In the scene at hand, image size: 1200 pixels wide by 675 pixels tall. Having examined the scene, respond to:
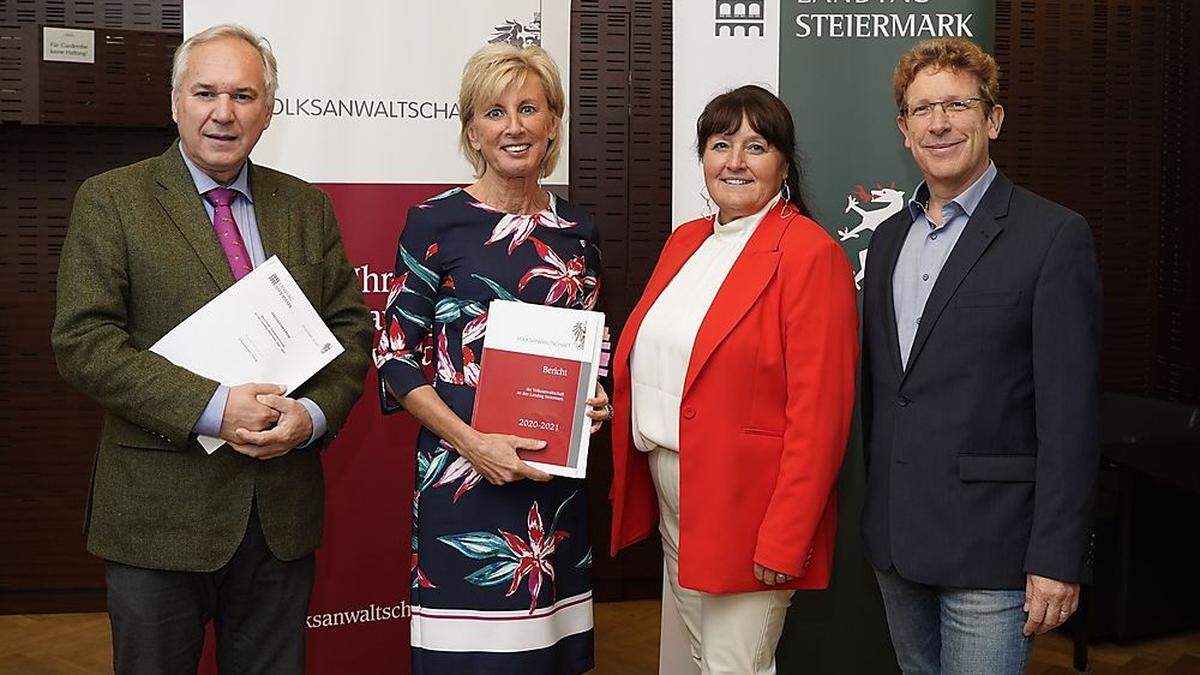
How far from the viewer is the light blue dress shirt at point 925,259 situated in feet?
6.70

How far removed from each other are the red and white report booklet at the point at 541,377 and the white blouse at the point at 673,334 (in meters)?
0.14

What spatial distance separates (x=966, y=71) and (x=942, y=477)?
0.79m

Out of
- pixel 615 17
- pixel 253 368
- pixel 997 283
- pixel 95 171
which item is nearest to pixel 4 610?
pixel 95 171

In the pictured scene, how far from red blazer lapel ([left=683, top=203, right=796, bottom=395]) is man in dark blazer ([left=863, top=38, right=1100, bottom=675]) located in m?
0.24

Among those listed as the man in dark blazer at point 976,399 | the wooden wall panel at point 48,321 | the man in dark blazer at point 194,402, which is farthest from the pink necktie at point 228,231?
the wooden wall panel at point 48,321

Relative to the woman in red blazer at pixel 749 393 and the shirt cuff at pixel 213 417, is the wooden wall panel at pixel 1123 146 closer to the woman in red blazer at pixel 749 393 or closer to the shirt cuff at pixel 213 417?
the woman in red blazer at pixel 749 393

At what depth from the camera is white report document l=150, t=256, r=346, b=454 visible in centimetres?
196

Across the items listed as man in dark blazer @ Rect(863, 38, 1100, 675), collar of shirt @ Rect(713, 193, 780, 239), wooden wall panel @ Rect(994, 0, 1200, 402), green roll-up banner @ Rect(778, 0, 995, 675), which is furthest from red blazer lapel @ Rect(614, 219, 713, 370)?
wooden wall panel @ Rect(994, 0, 1200, 402)

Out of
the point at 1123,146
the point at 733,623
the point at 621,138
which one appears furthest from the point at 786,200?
the point at 1123,146

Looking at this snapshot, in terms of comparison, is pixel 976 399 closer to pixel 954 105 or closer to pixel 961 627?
pixel 961 627

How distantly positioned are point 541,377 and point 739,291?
17.8 inches

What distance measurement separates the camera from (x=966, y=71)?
2.05m

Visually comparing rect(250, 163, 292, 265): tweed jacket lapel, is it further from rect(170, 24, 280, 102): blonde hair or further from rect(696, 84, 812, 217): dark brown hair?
rect(696, 84, 812, 217): dark brown hair

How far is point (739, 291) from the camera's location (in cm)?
218
